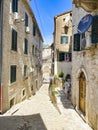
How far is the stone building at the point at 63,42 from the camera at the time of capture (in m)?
25.6

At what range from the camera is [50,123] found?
392 inches

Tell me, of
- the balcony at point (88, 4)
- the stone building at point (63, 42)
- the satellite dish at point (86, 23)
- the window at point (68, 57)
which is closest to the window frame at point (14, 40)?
the satellite dish at point (86, 23)

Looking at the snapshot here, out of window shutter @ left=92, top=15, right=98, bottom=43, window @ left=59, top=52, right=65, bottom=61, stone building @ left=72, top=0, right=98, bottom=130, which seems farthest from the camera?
window @ left=59, top=52, right=65, bottom=61

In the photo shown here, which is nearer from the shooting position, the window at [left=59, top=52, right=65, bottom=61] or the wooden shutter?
the wooden shutter

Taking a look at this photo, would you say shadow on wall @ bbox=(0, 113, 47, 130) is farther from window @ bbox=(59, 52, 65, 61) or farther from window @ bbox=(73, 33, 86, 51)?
window @ bbox=(59, 52, 65, 61)

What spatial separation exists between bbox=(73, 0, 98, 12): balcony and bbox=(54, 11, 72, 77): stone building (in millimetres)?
16748

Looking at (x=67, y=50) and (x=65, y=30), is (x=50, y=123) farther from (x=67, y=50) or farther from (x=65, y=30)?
(x=65, y=30)

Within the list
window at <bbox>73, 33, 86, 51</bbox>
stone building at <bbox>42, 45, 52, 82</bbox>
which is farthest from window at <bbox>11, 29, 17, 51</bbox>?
stone building at <bbox>42, 45, 52, 82</bbox>

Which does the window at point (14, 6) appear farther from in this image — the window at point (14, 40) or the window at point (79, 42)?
the window at point (79, 42)

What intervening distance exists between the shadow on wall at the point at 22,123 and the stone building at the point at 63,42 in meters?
15.5

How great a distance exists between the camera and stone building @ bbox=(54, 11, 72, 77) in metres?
25.6

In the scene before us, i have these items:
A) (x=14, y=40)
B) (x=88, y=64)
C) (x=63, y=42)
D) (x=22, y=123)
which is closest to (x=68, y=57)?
(x=63, y=42)

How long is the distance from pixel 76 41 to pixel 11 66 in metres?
5.52

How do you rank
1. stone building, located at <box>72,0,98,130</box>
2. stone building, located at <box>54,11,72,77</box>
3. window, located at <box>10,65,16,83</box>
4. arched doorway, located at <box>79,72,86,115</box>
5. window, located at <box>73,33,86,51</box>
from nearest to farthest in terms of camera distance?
stone building, located at <box>72,0,98,130</box> < arched doorway, located at <box>79,72,86,115</box> < window, located at <box>73,33,86,51</box> < window, located at <box>10,65,16,83</box> < stone building, located at <box>54,11,72,77</box>
